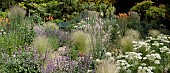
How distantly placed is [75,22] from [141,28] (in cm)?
207

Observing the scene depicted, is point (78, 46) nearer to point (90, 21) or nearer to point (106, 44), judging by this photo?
point (106, 44)

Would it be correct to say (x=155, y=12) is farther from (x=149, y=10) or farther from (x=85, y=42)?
(x=85, y=42)

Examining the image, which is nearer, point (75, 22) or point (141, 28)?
point (141, 28)

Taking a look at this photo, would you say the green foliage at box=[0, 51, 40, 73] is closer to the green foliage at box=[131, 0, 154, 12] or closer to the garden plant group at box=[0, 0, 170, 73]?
the garden plant group at box=[0, 0, 170, 73]

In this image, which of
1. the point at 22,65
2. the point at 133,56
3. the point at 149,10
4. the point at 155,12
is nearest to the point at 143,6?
the point at 149,10

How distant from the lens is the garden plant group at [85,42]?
195 inches

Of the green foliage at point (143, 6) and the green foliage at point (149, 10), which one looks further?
the green foliage at point (143, 6)

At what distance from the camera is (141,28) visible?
9375mm

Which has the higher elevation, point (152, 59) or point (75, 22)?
point (152, 59)

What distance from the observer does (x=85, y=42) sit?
6980 mm

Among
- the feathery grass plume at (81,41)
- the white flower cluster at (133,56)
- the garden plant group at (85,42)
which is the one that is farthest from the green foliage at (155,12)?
the white flower cluster at (133,56)

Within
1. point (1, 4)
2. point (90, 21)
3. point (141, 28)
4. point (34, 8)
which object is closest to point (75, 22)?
point (90, 21)

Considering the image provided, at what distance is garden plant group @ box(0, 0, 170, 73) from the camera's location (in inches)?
195

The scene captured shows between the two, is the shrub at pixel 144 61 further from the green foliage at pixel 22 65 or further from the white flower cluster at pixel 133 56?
the green foliage at pixel 22 65
